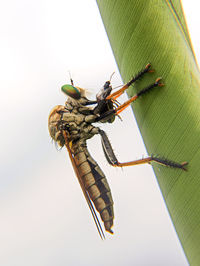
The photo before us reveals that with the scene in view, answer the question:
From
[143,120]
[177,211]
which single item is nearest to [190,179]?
[177,211]

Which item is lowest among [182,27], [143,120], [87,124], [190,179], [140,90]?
[190,179]

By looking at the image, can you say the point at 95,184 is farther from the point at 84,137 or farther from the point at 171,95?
the point at 171,95

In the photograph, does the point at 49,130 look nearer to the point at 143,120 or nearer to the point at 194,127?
the point at 143,120

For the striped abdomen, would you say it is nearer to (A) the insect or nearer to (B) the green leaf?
(A) the insect

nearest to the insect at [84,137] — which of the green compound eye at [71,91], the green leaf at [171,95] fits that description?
the green compound eye at [71,91]

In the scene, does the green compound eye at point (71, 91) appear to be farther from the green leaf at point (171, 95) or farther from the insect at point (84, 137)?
the green leaf at point (171, 95)
